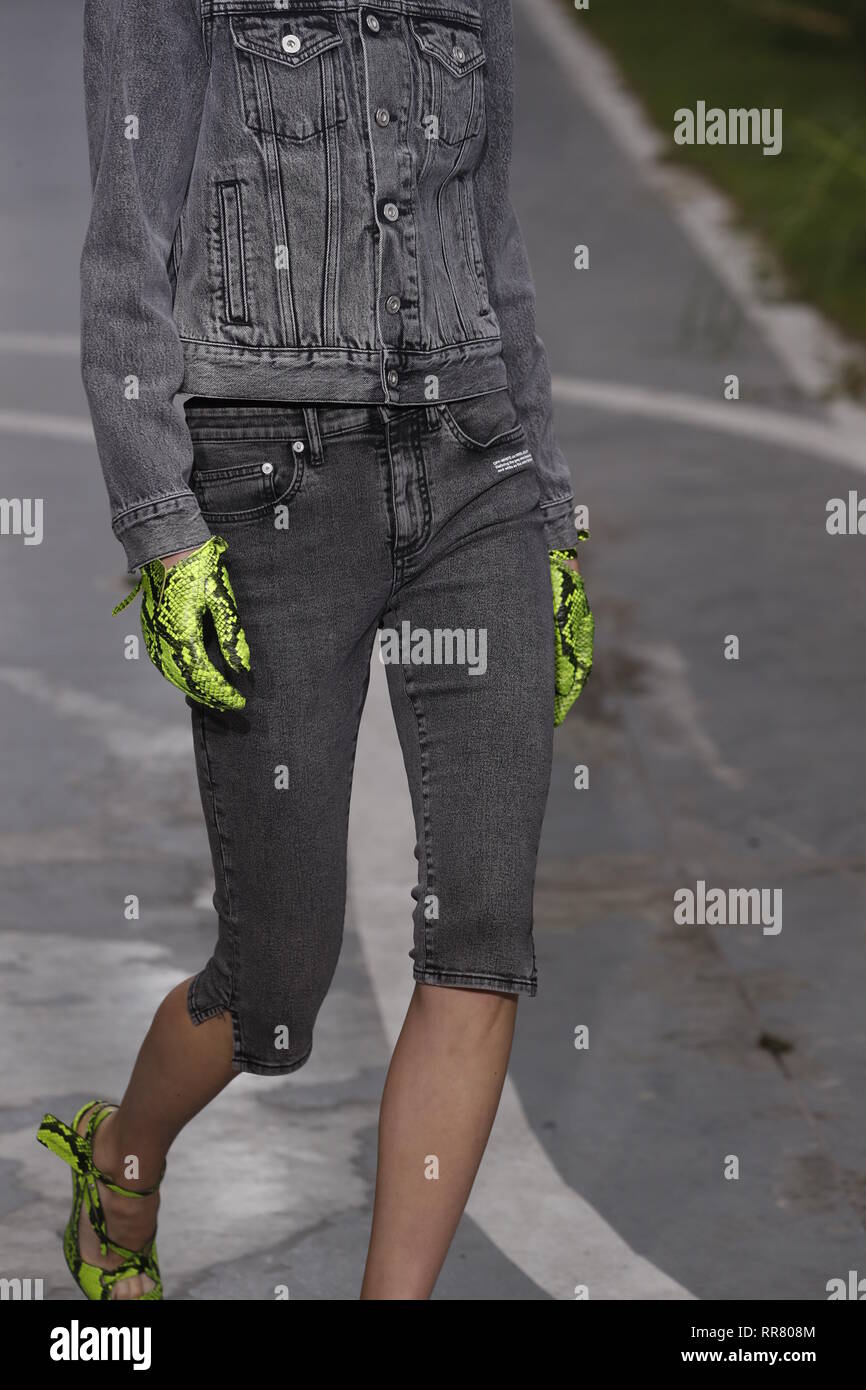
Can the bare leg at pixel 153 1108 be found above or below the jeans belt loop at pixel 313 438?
below

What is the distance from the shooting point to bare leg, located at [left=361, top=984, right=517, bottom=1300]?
2.70 m

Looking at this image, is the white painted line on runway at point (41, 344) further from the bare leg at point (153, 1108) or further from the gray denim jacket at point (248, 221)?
the gray denim jacket at point (248, 221)

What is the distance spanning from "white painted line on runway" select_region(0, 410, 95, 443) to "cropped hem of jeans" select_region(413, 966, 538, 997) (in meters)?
5.53

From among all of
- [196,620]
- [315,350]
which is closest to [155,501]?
[196,620]

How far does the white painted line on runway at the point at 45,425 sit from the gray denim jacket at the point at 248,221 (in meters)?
5.41

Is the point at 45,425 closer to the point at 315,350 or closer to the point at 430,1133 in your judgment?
the point at 315,350

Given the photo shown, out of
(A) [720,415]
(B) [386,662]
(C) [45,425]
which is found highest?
(A) [720,415]

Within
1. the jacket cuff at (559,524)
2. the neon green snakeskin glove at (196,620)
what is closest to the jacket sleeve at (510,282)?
the jacket cuff at (559,524)

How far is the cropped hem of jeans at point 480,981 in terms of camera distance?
8.81 ft

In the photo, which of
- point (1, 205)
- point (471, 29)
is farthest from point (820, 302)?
point (471, 29)

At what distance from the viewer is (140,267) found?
8.48 feet

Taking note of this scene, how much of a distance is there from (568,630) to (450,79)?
0.72 meters

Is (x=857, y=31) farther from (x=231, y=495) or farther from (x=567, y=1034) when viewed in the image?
(x=231, y=495)

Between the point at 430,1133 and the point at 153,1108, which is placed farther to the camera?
the point at 153,1108
